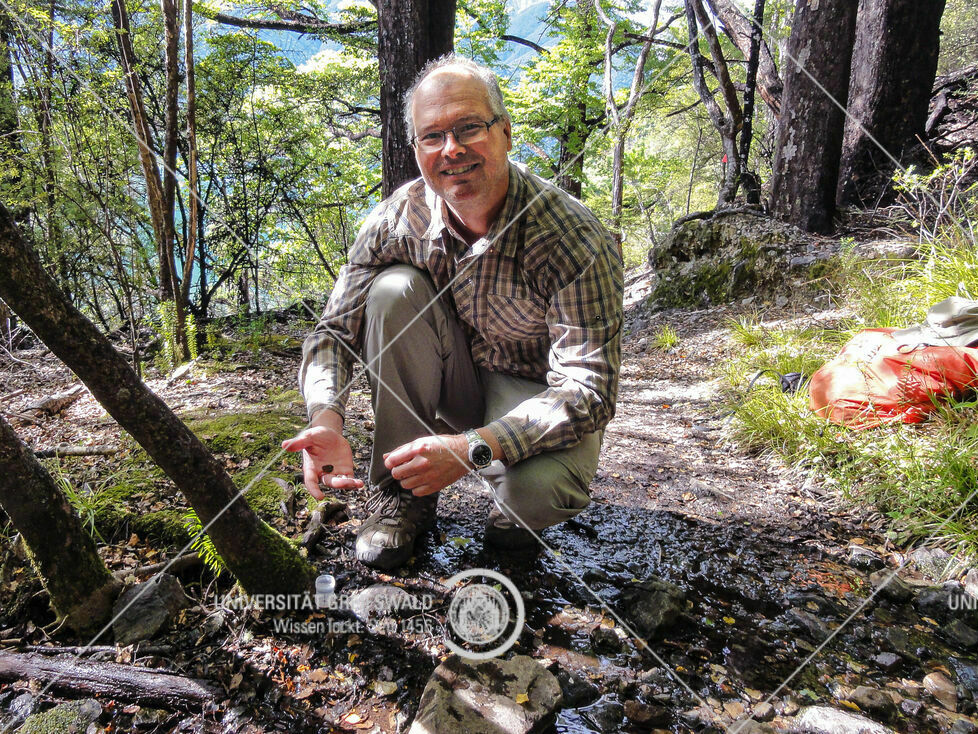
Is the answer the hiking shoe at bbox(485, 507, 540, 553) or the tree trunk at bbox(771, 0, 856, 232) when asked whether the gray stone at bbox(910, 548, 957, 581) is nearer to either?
the hiking shoe at bbox(485, 507, 540, 553)

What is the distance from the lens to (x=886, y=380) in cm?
267

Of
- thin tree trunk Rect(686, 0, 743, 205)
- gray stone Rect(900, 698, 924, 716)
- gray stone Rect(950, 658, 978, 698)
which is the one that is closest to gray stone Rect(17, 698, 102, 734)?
gray stone Rect(900, 698, 924, 716)

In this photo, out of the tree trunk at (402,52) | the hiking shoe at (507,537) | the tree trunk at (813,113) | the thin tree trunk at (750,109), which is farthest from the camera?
the thin tree trunk at (750,109)

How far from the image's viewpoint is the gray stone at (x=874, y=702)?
1.39 meters

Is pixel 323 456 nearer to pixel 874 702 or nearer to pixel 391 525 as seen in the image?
pixel 391 525

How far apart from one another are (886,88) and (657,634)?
6.72 metres

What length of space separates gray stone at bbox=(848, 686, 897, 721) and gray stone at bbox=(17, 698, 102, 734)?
75.5 inches

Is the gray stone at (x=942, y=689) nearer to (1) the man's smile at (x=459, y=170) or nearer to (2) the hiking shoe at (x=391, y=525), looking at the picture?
(2) the hiking shoe at (x=391, y=525)

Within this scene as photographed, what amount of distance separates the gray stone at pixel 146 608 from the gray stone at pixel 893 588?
2.28 meters

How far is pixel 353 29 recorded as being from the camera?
608cm

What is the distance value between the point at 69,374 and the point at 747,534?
16.2ft

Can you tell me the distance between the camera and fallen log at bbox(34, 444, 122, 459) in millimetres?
2363

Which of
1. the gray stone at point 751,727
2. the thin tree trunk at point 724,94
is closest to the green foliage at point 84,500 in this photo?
the gray stone at point 751,727

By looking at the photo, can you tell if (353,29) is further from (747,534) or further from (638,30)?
(747,534)
